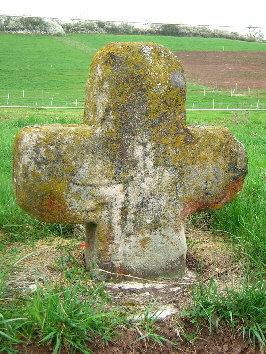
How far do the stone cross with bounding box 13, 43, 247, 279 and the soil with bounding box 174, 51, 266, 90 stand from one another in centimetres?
3435

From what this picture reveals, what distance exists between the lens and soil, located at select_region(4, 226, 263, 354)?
8.91 ft

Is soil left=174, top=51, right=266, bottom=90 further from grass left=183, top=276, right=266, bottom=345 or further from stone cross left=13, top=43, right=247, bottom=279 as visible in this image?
grass left=183, top=276, right=266, bottom=345

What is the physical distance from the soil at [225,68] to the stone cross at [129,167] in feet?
113

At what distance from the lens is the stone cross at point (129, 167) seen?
324cm

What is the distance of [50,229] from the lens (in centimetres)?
450

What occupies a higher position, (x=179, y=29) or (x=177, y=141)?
(x=179, y=29)

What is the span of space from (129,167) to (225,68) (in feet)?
142

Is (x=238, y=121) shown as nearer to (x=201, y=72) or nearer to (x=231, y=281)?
(x=231, y=281)

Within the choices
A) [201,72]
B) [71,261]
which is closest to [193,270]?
[71,261]

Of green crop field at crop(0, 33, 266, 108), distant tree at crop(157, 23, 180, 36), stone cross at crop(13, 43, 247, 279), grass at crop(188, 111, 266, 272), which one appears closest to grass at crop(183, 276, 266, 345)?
grass at crop(188, 111, 266, 272)

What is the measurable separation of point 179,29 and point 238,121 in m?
45.5

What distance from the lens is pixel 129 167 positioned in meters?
3.41

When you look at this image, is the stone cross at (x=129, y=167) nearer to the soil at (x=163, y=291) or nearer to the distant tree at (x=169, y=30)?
the soil at (x=163, y=291)

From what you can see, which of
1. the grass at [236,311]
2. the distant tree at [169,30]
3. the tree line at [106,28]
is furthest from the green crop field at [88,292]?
the distant tree at [169,30]
